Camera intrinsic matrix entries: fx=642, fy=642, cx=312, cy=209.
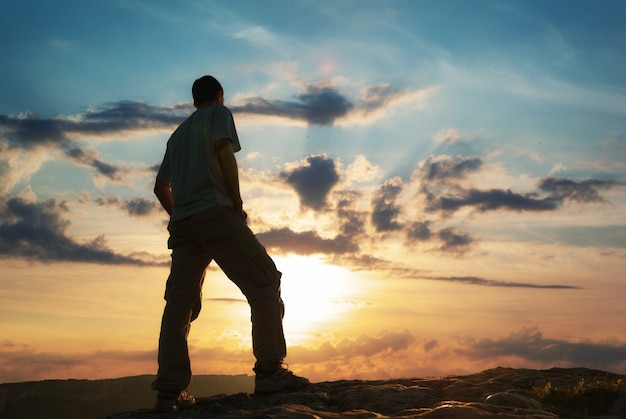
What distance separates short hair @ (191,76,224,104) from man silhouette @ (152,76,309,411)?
21cm

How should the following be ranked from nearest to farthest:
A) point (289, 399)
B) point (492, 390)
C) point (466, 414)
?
point (466, 414) < point (289, 399) < point (492, 390)

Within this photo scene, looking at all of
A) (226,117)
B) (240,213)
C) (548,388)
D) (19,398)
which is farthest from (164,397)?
(19,398)

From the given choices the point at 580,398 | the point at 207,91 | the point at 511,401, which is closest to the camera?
the point at 511,401

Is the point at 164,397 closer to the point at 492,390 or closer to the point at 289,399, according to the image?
the point at 289,399

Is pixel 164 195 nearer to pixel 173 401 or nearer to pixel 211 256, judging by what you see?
pixel 211 256

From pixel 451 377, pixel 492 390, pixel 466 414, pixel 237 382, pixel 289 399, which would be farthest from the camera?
pixel 237 382

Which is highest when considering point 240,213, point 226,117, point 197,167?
point 226,117

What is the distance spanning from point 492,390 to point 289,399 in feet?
8.05

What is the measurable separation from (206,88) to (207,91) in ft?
0.13

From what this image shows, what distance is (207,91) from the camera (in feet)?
25.1

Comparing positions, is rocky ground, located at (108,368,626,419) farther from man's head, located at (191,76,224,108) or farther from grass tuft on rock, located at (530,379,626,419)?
man's head, located at (191,76,224,108)

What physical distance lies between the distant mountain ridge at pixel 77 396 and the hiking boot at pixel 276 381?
154225 mm

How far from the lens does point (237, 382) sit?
196 meters

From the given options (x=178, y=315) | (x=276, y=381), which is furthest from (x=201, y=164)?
(x=276, y=381)
